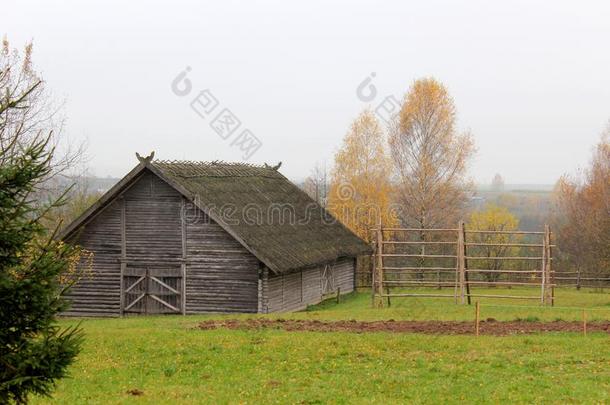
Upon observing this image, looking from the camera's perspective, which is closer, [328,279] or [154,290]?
[154,290]

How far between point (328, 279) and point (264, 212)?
5.76 m

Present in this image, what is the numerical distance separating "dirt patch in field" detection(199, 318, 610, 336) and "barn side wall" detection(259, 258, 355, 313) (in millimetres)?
6091

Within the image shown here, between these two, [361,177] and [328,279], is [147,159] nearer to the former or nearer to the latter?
[328,279]

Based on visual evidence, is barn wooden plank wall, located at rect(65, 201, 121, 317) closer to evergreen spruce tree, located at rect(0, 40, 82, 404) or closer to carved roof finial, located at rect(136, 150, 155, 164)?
carved roof finial, located at rect(136, 150, 155, 164)

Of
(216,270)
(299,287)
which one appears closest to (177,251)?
(216,270)

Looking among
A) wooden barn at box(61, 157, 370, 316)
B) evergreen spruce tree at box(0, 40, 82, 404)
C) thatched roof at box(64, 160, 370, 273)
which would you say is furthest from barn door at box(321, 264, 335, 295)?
evergreen spruce tree at box(0, 40, 82, 404)

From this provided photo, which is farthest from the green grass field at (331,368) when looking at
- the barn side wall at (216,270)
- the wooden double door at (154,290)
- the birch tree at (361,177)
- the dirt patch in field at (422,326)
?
the birch tree at (361,177)

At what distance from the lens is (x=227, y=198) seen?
2967cm

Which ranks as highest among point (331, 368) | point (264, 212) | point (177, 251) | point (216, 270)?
point (264, 212)

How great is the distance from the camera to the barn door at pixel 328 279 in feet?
114

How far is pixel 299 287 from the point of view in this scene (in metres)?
31.1

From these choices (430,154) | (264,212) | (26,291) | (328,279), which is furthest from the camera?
(430,154)

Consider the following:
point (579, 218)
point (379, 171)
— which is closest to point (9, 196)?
point (379, 171)

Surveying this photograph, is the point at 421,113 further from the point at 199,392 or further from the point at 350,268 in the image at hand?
the point at 199,392
